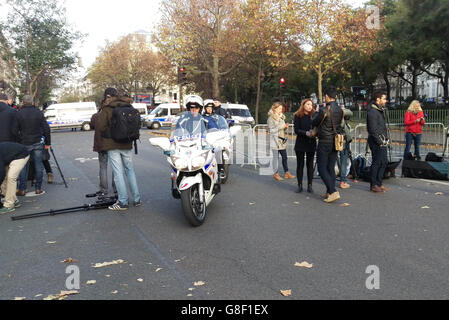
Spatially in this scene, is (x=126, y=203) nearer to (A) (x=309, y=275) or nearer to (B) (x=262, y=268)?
(B) (x=262, y=268)


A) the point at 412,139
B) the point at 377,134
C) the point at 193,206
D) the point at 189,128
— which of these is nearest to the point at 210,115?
the point at 189,128

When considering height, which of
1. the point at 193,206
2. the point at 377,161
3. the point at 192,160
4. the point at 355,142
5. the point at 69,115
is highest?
the point at 69,115

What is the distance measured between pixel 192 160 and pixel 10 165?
11.2 ft

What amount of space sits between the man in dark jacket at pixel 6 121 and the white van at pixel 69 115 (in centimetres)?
2937

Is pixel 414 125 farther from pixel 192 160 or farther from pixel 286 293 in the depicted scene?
pixel 286 293

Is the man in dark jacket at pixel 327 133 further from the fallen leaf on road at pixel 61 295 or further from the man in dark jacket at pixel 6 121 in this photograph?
the man in dark jacket at pixel 6 121

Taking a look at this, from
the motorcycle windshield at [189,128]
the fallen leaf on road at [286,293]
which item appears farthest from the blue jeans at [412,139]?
the fallen leaf on road at [286,293]

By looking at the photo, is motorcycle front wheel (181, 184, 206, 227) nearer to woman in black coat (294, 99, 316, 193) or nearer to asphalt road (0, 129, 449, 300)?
asphalt road (0, 129, 449, 300)

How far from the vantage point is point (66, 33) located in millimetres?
39062

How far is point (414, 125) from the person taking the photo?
1148cm

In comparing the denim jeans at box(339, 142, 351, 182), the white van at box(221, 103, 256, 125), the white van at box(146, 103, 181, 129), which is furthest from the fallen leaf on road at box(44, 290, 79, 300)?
the white van at box(146, 103, 181, 129)

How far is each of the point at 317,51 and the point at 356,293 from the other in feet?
72.5

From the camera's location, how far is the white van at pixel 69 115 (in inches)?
1416
